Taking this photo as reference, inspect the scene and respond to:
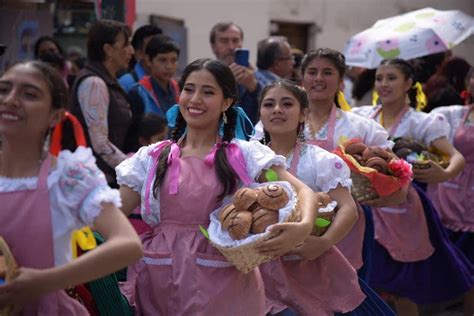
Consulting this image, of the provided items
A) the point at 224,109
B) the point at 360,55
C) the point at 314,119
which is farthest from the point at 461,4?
the point at 224,109

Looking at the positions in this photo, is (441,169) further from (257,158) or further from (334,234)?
(257,158)

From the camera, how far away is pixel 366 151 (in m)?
4.61

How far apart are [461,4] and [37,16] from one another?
883cm

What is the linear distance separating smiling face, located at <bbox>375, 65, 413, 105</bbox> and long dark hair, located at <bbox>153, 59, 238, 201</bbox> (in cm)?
245

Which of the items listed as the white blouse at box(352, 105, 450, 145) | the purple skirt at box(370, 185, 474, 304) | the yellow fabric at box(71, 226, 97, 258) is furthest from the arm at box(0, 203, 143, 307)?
the white blouse at box(352, 105, 450, 145)

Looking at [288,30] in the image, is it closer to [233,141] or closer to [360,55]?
[360,55]

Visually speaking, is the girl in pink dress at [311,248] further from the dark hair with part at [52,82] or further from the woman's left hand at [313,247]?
the dark hair with part at [52,82]

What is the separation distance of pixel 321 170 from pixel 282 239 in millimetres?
1068

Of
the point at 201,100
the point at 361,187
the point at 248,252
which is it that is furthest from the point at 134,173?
the point at 361,187

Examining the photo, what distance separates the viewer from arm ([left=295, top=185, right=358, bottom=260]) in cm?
380

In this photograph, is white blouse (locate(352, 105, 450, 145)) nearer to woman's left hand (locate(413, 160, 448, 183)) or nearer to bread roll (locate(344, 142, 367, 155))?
woman's left hand (locate(413, 160, 448, 183))

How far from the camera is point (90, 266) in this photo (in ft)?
8.06

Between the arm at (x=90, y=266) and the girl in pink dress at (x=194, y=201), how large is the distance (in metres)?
0.81

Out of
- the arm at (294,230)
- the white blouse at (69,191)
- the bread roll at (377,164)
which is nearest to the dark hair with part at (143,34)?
the bread roll at (377,164)
